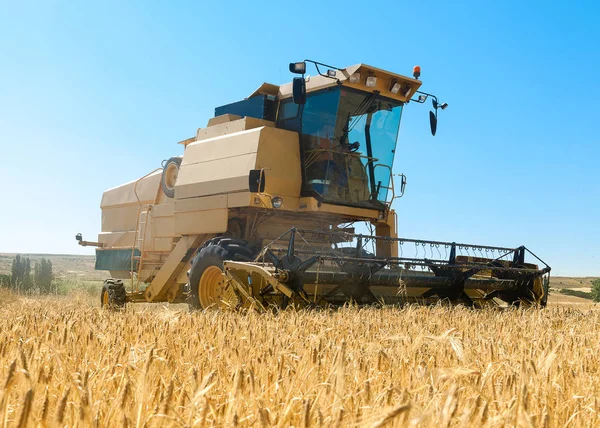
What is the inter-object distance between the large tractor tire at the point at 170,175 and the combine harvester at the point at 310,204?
30 centimetres

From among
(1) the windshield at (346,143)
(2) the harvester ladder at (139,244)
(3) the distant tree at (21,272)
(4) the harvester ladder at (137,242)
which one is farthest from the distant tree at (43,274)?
(1) the windshield at (346,143)

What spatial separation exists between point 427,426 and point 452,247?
6.97 meters

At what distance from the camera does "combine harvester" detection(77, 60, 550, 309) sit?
24.3 ft

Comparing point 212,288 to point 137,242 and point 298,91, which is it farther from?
point 137,242

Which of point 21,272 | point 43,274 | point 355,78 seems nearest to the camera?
point 355,78

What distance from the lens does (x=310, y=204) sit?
8.39 meters

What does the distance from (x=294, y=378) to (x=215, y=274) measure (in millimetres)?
5989

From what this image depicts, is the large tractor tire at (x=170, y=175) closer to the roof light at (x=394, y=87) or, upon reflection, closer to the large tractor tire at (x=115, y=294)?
the large tractor tire at (x=115, y=294)

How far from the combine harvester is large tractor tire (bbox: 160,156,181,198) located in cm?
30

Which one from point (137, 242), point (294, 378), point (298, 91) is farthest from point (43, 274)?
point (294, 378)

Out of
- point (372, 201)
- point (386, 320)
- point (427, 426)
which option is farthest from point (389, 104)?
point (427, 426)

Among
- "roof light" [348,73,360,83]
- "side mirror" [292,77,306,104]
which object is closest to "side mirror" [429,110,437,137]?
"roof light" [348,73,360,83]

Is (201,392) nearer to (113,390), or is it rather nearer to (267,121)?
(113,390)

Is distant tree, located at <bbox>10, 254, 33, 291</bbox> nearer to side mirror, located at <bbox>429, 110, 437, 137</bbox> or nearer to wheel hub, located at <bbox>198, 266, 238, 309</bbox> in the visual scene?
wheel hub, located at <bbox>198, 266, 238, 309</bbox>
